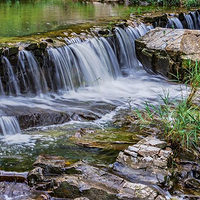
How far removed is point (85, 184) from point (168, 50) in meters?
5.33

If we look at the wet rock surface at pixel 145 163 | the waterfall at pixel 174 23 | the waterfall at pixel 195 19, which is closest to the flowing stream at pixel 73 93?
the wet rock surface at pixel 145 163

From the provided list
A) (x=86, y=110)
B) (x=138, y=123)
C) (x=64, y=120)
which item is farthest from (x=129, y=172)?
(x=86, y=110)

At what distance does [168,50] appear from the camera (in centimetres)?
830

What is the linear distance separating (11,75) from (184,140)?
3.60m

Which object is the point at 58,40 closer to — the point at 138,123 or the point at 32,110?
the point at 32,110

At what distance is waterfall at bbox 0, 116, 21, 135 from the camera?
525 centimetres

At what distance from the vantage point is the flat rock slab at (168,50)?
26.8 ft

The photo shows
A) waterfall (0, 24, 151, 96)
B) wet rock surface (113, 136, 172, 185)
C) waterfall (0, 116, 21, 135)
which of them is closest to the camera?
wet rock surface (113, 136, 172, 185)

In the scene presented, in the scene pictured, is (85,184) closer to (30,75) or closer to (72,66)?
(30,75)

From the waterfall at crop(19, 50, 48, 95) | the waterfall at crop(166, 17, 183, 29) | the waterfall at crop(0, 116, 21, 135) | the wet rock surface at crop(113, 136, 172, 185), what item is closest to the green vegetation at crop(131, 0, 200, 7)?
the waterfall at crop(166, 17, 183, 29)

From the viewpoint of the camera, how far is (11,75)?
21.9 feet

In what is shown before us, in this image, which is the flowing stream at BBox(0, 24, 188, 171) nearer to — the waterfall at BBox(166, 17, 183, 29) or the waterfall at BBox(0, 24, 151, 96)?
the waterfall at BBox(0, 24, 151, 96)

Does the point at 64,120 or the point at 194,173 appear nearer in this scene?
the point at 194,173

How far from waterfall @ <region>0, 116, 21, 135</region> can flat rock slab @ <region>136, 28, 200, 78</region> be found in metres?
4.02
